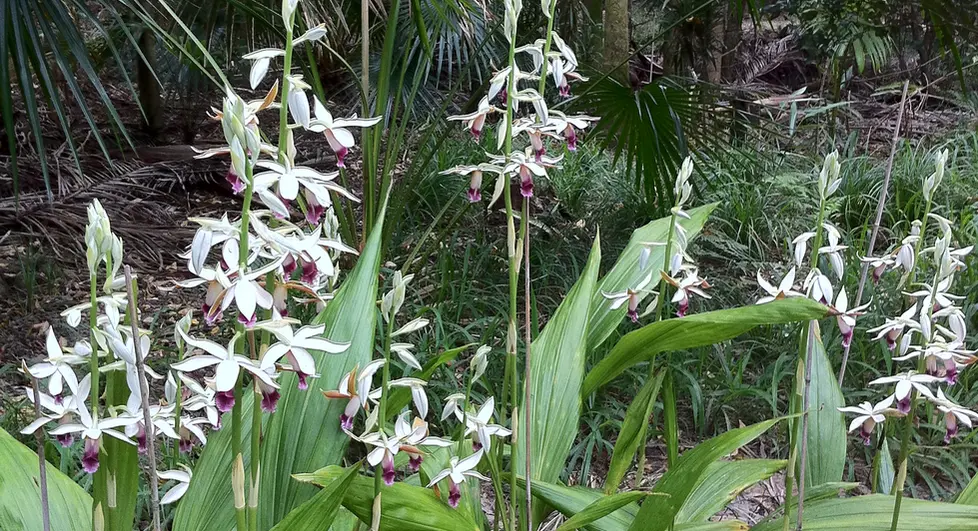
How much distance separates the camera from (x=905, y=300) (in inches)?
106

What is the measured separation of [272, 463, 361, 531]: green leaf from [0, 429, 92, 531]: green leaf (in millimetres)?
443

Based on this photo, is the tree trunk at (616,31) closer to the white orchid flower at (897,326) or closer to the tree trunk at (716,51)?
the tree trunk at (716,51)

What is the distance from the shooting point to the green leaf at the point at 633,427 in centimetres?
160

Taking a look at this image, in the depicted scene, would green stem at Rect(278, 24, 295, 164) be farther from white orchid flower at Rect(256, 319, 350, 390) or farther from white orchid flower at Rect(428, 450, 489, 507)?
white orchid flower at Rect(428, 450, 489, 507)

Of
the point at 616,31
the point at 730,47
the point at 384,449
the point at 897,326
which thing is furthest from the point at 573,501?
the point at 730,47

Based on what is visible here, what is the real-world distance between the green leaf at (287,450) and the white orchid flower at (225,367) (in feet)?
1.53

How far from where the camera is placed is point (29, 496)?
1.27 m

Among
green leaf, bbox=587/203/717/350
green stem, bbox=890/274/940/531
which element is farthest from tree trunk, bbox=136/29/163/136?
green stem, bbox=890/274/940/531

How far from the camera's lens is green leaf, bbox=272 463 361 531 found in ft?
3.43

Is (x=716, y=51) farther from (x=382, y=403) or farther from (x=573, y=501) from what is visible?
(x=382, y=403)

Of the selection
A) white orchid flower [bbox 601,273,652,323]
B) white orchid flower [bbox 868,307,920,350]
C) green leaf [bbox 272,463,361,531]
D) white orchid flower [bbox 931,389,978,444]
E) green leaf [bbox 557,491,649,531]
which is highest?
white orchid flower [bbox 868,307,920,350]

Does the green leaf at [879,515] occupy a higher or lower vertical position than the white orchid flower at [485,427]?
lower

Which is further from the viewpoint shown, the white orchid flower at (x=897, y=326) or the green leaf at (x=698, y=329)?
the white orchid flower at (x=897, y=326)

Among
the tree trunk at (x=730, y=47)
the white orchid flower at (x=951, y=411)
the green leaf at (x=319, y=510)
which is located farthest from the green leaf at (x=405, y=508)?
the tree trunk at (x=730, y=47)
